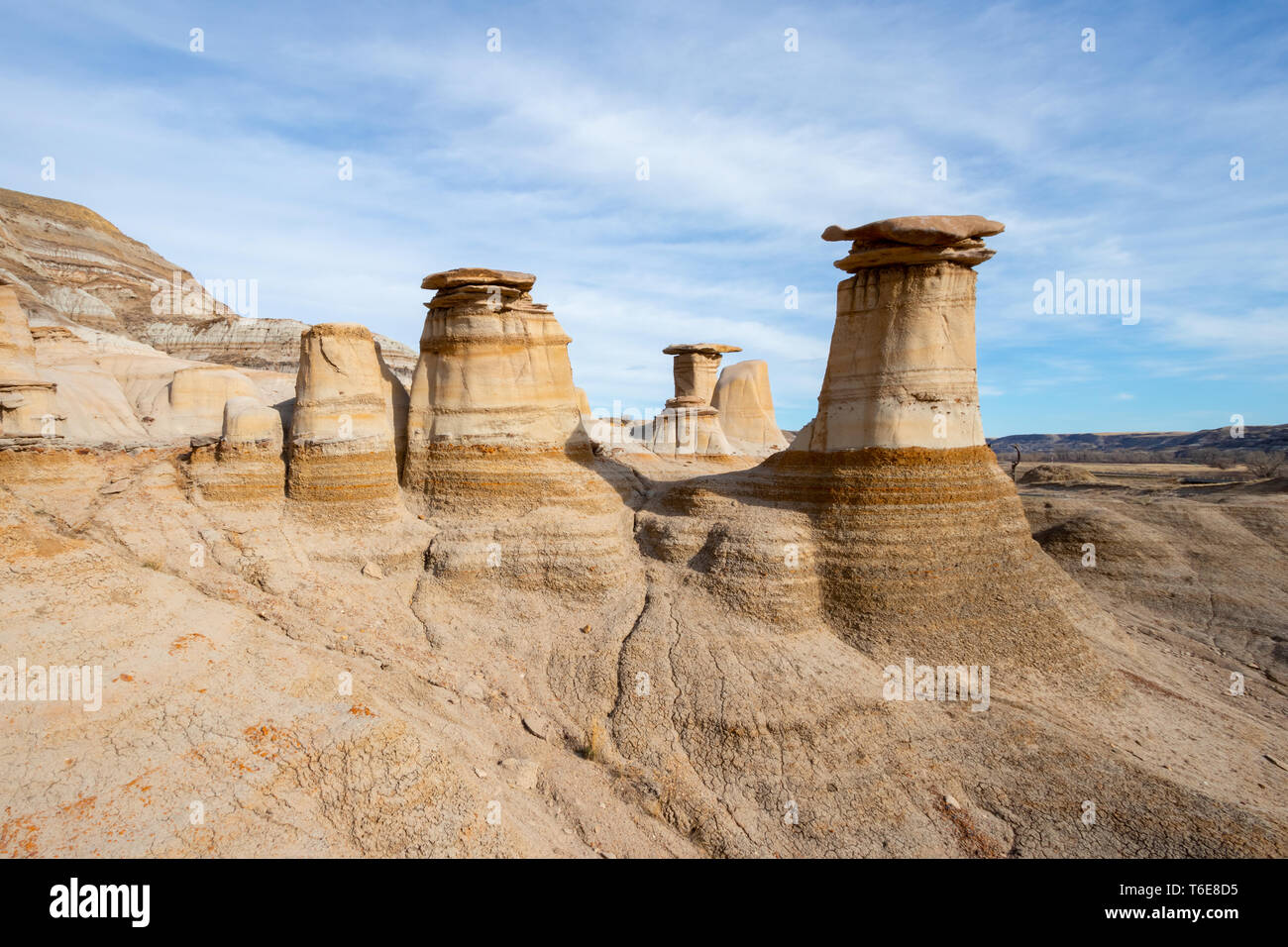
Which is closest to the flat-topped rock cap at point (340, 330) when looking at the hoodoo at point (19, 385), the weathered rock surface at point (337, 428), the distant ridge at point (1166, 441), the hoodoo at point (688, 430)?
the weathered rock surface at point (337, 428)

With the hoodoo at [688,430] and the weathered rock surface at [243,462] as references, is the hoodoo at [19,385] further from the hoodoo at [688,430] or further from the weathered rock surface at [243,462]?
the hoodoo at [688,430]

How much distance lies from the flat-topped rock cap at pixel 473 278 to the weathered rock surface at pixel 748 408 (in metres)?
16.9

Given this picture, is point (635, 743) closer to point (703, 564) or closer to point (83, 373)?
point (703, 564)

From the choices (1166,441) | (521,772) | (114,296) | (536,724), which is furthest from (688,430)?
(1166,441)

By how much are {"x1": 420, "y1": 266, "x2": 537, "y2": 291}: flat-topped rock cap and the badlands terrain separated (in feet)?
0.20

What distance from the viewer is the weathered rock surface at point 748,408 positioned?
30.7 m

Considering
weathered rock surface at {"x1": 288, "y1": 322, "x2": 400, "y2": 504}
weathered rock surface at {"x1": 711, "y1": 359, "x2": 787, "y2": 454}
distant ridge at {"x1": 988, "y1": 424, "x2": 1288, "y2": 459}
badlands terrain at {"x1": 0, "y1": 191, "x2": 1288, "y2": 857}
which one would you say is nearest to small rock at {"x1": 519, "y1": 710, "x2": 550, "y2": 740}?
badlands terrain at {"x1": 0, "y1": 191, "x2": 1288, "y2": 857}

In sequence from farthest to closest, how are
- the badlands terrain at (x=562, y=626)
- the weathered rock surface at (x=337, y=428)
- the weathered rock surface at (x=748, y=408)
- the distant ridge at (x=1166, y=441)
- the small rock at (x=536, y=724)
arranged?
the distant ridge at (x=1166, y=441) → the weathered rock surface at (x=748, y=408) → the weathered rock surface at (x=337, y=428) → the small rock at (x=536, y=724) → the badlands terrain at (x=562, y=626)

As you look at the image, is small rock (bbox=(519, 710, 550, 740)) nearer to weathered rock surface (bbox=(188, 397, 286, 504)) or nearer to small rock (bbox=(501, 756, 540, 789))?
small rock (bbox=(501, 756, 540, 789))

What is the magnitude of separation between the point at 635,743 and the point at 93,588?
25.9 ft

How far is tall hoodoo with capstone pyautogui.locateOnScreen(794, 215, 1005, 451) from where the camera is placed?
1283cm

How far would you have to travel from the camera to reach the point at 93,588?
9.07 m
